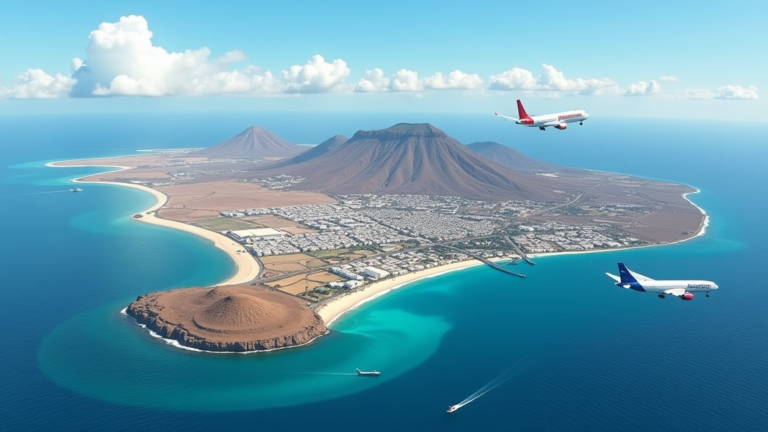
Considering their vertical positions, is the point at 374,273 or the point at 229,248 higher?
the point at 229,248

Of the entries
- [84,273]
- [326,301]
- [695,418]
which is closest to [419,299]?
[326,301]

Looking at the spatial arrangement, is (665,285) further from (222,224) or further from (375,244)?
(222,224)

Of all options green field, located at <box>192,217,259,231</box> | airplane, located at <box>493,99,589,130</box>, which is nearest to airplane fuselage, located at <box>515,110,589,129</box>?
airplane, located at <box>493,99,589,130</box>

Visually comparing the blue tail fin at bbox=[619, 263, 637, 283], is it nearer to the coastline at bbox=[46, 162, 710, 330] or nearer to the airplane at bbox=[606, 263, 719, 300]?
the airplane at bbox=[606, 263, 719, 300]

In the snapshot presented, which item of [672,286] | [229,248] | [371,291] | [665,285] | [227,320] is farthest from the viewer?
[229,248]

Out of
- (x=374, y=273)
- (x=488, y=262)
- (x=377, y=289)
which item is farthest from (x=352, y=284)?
(x=488, y=262)

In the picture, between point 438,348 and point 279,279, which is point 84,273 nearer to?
point 279,279
